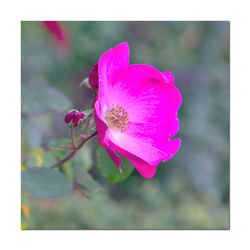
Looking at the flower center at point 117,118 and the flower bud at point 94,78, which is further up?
the flower bud at point 94,78

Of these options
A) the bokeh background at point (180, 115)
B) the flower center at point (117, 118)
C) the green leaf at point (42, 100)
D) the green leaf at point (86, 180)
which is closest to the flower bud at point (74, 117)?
the flower center at point (117, 118)

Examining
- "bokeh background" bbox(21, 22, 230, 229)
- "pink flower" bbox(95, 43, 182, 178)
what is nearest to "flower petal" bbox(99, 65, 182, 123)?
"pink flower" bbox(95, 43, 182, 178)

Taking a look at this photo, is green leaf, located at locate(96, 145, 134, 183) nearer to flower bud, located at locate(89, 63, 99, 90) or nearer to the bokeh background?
flower bud, located at locate(89, 63, 99, 90)

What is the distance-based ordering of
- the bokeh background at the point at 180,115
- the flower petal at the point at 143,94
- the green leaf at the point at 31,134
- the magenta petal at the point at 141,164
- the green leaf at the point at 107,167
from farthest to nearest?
the bokeh background at the point at 180,115
the green leaf at the point at 31,134
the green leaf at the point at 107,167
the flower petal at the point at 143,94
the magenta petal at the point at 141,164

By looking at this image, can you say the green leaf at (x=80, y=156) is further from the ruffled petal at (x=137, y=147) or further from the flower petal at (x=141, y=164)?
the flower petal at (x=141, y=164)

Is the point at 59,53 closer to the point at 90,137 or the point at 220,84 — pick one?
the point at 220,84

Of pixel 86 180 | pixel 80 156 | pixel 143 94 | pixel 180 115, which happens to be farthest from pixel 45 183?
pixel 180 115

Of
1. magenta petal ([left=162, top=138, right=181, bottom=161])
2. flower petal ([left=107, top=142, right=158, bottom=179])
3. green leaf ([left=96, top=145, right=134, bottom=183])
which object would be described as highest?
magenta petal ([left=162, top=138, right=181, bottom=161])
